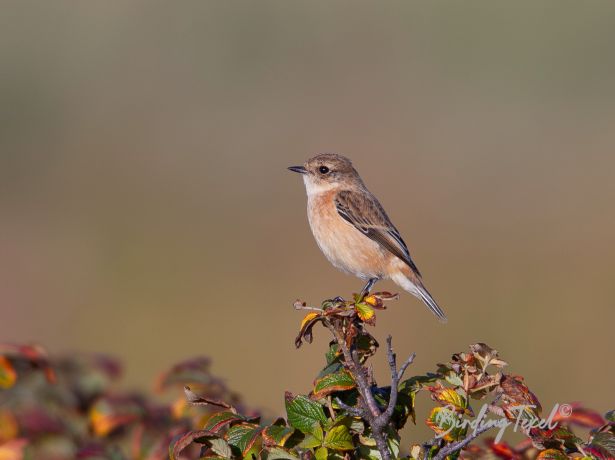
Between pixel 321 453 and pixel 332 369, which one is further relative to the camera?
pixel 332 369

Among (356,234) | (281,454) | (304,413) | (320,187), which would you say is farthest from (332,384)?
(320,187)

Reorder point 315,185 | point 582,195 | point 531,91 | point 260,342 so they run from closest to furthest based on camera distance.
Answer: point 315,185, point 260,342, point 582,195, point 531,91

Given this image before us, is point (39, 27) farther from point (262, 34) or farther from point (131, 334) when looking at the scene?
point (131, 334)

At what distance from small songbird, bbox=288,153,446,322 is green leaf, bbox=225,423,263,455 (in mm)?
3241

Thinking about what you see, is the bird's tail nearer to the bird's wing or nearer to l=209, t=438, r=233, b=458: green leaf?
the bird's wing

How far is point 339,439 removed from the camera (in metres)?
2.40

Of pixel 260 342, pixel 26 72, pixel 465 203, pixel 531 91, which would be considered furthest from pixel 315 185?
pixel 26 72

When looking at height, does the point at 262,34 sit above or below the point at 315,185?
above

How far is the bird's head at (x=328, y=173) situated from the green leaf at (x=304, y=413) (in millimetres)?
→ 3916

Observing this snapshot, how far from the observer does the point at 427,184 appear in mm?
12258

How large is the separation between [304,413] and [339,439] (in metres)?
0.12

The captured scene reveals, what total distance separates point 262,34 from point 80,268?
27.4 ft

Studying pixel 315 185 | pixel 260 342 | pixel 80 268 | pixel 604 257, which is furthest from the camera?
pixel 80 268

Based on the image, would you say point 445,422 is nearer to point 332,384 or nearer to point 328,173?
point 332,384
